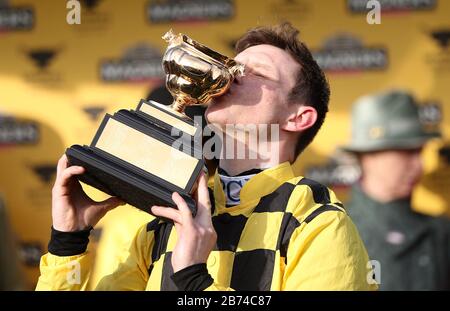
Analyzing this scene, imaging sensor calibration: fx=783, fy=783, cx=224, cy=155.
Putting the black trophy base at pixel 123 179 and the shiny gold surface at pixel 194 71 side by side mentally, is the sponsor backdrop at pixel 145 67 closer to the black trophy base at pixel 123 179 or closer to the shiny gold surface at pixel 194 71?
the shiny gold surface at pixel 194 71

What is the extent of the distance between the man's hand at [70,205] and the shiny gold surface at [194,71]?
1.09 feet

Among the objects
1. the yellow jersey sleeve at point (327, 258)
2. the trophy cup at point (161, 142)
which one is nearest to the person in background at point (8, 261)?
the trophy cup at point (161, 142)

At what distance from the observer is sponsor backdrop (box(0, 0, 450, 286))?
169 inches

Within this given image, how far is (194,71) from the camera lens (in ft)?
6.64

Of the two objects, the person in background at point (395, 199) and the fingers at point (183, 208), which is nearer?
the fingers at point (183, 208)

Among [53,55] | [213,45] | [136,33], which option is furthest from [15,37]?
[213,45]

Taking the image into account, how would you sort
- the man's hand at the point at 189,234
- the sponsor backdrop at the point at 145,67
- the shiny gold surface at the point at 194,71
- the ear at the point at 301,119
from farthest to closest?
the sponsor backdrop at the point at 145,67, the ear at the point at 301,119, the shiny gold surface at the point at 194,71, the man's hand at the point at 189,234

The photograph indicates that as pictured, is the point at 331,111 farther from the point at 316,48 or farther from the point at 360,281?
the point at 360,281

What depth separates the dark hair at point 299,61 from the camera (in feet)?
7.40

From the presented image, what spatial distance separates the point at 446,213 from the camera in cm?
420

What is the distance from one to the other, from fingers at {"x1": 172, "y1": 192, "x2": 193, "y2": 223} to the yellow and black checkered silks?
0.16 meters

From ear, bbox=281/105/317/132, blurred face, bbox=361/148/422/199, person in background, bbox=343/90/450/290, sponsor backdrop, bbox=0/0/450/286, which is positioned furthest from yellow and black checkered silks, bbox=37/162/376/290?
sponsor backdrop, bbox=0/0/450/286
